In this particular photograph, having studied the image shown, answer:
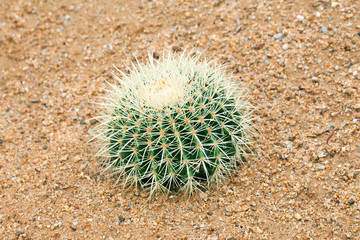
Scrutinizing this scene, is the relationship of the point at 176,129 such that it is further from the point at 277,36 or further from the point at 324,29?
the point at 324,29

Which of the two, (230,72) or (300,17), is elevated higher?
(300,17)

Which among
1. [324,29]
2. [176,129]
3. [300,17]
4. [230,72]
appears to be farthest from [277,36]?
[176,129]

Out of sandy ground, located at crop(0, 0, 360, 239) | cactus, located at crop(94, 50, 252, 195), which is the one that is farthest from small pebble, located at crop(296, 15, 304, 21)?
cactus, located at crop(94, 50, 252, 195)

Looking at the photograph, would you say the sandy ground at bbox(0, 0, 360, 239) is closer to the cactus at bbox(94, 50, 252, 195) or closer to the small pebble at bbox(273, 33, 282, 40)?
the small pebble at bbox(273, 33, 282, 40)

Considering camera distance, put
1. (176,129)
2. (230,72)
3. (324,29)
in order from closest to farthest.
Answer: (176,129), (324,29), (230,72)

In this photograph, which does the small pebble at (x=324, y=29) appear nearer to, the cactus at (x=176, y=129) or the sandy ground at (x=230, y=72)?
the sandy ground at (x=230, y=72)

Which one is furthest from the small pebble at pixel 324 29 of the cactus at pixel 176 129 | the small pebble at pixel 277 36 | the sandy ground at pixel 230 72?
the cactus at pixel 176 129

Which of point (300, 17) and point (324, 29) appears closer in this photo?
point (324, 29)

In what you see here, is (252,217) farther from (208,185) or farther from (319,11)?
(319,11)
